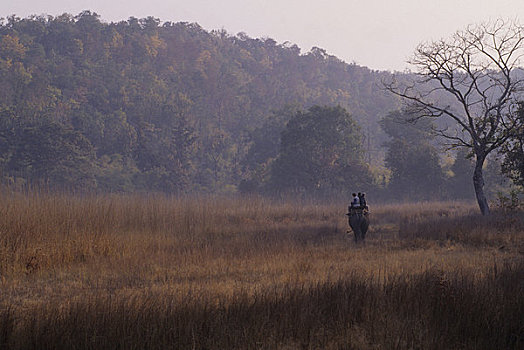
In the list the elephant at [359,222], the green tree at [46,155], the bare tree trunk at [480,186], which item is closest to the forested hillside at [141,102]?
the green tree at [46,155]

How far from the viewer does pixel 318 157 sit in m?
39.5

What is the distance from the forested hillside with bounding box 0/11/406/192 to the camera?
37.5 metres

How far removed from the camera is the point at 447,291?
6.09 metres


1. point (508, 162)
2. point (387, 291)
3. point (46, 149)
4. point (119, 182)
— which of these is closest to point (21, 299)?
point (387, 291)

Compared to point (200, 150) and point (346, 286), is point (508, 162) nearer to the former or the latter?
point (346, 286)

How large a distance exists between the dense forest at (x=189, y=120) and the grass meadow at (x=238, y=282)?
6.63 metres

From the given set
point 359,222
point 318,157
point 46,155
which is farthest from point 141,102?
point 359,222

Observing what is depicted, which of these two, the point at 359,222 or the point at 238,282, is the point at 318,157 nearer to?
the point at 359,222

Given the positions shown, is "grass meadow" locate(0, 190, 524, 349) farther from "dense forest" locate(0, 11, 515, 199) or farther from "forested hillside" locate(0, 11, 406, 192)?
"forested hillside" locate(0, 11, 406, 192)

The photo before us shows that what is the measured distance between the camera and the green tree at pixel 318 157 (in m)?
39.0

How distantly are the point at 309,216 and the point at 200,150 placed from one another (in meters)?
32.3

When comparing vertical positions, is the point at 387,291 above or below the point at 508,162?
below

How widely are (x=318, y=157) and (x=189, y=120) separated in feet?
73.8

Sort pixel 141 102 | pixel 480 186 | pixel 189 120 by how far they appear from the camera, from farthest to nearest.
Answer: pixel 189 120 → pixel 141 102 → pixel 480 186
